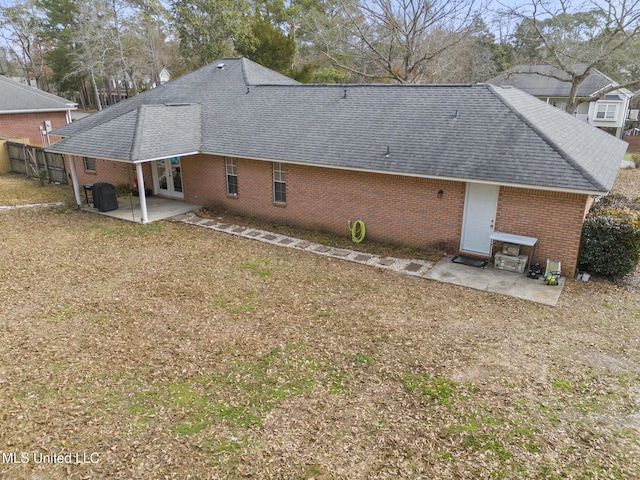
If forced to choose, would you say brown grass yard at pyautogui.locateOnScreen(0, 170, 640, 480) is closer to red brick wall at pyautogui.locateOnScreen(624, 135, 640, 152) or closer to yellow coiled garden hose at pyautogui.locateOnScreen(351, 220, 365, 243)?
yellow coiled garden hose at pyautogui.locateOnScreen(351, 220, 365, 243)

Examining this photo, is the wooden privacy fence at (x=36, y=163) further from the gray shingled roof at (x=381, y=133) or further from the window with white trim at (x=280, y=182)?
the window with white trim at (x=280, y=182)

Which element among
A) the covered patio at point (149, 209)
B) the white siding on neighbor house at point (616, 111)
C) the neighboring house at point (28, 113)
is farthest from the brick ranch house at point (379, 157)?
the white siding on neighbor house at point (616, 111)

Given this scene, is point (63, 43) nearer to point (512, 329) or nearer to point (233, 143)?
point (233, 143)

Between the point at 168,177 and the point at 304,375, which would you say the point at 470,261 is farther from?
the point at 168,177

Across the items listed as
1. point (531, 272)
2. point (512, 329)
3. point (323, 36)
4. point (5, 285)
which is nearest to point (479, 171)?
point (531, 272)

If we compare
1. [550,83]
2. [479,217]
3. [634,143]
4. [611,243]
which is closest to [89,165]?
[479,217]

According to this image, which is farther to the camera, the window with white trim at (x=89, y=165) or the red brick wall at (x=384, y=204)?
the window with white trim at (x=89, y=165)
